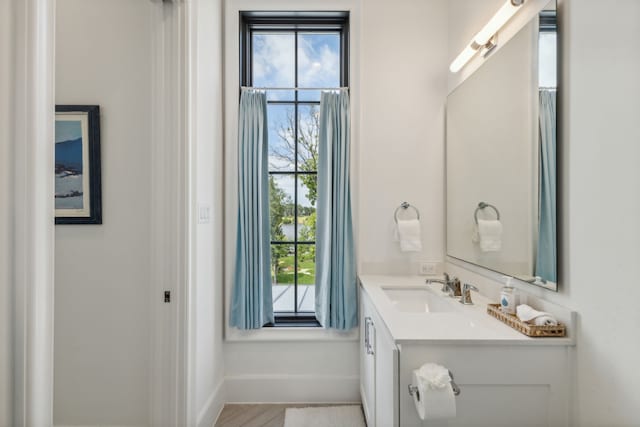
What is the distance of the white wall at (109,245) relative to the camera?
1704 millimetres

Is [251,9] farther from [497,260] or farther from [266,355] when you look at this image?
[266,355]

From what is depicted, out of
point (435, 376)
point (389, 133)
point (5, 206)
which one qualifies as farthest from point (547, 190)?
point (5, 206)

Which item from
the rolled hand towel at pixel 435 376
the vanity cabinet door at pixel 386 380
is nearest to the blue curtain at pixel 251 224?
the vanity cabinet door at pixel 386 380

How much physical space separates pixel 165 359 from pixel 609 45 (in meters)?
2.07

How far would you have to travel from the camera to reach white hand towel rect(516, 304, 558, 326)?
117cm

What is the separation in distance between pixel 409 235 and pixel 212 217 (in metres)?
1.25

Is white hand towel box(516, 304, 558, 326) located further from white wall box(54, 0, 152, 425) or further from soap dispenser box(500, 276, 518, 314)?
white wall box(54, 0, 152, 425)

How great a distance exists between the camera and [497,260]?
63.4 inches

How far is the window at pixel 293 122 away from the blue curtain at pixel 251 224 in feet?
0.42

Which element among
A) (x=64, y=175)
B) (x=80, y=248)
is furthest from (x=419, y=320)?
(x=64, y=175)

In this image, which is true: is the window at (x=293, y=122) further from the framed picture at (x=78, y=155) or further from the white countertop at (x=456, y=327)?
the framed picture at (x=78, y=155)

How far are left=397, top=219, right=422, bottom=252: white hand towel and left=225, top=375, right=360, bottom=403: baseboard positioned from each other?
95cm

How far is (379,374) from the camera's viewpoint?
1483mm

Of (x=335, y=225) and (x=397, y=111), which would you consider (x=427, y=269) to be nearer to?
(x=335, y=225)
